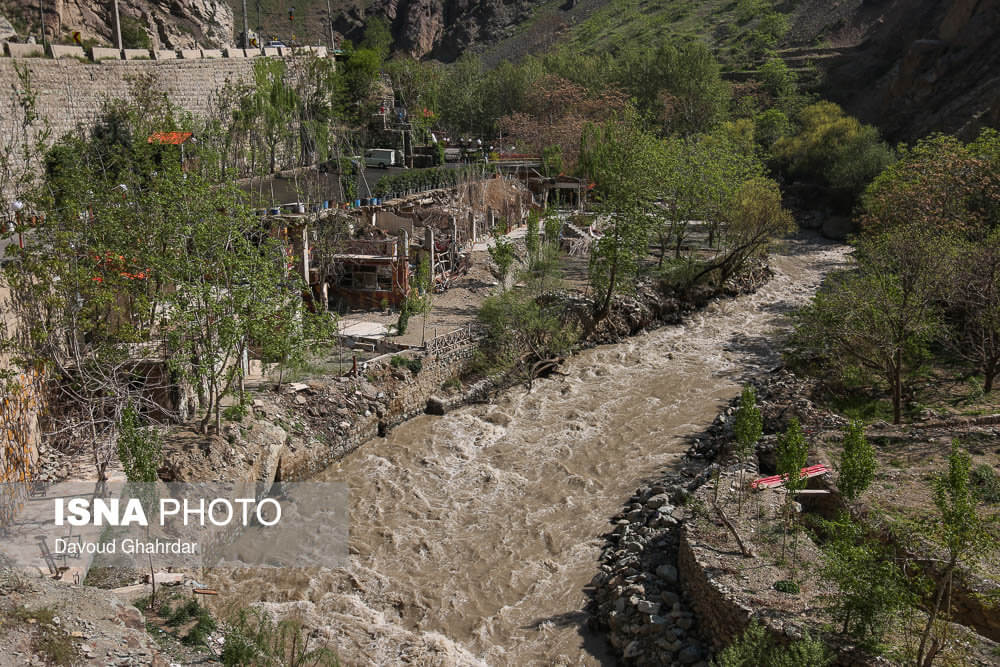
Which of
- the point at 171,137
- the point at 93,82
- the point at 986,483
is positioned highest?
the point at 93,82

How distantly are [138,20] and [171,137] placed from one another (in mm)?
21077

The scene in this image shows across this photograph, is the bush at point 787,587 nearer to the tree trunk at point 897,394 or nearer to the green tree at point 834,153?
the tree trunk at point 897,394

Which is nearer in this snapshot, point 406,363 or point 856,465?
point 856,465

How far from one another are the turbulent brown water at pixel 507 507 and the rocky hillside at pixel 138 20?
32183 millimetres

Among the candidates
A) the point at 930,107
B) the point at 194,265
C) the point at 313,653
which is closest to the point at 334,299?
the point at 194,265

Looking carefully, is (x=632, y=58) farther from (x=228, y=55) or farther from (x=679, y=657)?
(x=679, y=657)

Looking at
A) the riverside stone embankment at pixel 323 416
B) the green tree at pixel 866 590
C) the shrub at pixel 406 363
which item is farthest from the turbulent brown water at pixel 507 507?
the green tree at pixel 866 590

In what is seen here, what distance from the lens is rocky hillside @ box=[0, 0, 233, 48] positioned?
38.9 m

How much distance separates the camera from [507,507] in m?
16.0

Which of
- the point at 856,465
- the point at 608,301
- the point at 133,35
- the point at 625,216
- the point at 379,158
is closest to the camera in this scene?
the point at 856,465

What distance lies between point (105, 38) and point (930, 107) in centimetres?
4996

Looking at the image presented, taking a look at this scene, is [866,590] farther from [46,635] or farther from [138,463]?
[138,463]

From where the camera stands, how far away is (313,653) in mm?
10766

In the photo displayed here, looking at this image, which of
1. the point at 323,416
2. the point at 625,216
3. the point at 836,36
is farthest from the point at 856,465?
the point at 836,36
